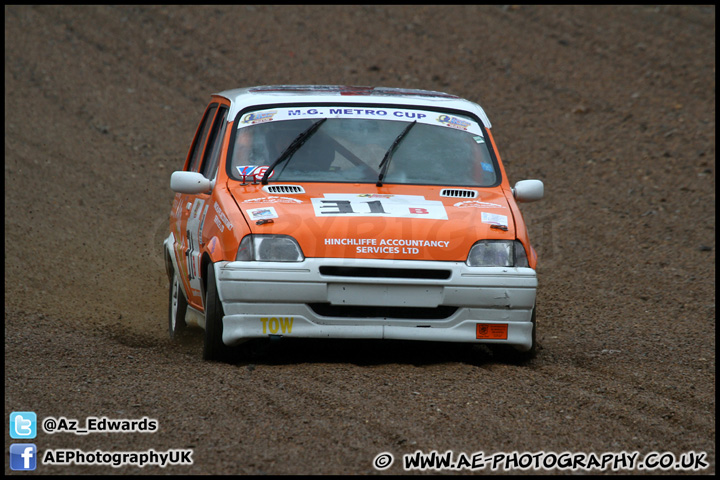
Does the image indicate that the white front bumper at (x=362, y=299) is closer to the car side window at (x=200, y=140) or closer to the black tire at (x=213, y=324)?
the black tire at (x=213, y=324)

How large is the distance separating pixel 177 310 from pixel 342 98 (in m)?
2.10

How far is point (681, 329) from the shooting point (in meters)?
7.76

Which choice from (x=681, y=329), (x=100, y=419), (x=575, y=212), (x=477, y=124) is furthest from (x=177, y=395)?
(x=575, y=212)

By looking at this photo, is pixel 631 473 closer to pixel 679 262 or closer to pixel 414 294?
pixel 414 294

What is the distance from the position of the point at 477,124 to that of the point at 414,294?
1.91m

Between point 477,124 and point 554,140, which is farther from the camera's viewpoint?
point 554,140

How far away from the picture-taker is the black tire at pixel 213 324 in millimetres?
5875

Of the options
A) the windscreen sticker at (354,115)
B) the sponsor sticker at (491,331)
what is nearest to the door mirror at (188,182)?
the windscreen sticker at (354,115)

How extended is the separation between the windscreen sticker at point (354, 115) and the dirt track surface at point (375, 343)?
1627 millimetres

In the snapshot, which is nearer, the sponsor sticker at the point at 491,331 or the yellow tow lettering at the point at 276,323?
the yellow tow lettering at the point at 276,323

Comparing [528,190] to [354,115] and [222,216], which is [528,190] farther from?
[222,216]

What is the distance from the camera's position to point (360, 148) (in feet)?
22.1

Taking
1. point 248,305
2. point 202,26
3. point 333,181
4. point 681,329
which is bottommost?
point 681,329

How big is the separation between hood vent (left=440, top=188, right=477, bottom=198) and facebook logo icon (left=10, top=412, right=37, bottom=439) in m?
3.02
